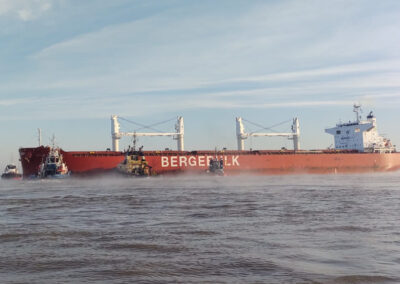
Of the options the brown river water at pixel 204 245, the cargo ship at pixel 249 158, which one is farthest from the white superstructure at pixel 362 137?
the brown river water at pixel 204 245

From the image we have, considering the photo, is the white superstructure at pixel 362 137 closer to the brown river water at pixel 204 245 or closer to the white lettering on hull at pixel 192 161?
the white lettering on hull at pixel 192 161

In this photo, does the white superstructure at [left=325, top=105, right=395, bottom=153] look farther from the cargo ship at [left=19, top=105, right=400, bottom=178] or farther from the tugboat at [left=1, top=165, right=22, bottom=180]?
the tugboat at [left=1, top=165, right=22, bottom=180]

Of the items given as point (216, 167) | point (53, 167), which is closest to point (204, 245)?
point (53, 167)

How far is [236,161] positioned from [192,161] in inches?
204

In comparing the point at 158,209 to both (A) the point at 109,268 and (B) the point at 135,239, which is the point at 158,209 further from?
(A) the point at 109,268

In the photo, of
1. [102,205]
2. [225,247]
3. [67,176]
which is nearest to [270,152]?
[67,176]

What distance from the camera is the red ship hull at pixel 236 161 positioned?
136ft

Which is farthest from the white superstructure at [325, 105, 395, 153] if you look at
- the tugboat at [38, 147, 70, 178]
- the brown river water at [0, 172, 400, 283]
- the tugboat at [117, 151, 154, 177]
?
the brown river water at [0, 172, 400, 283]

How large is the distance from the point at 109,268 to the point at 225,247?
232 cm

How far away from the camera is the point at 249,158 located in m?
47.1

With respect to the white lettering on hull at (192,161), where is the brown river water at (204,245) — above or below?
below

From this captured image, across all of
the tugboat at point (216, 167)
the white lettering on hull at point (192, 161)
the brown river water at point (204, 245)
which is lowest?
the brown river water at point (204, 245)

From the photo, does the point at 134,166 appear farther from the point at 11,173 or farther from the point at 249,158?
the point at 11,173

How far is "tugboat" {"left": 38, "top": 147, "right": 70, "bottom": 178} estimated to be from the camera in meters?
40.5
